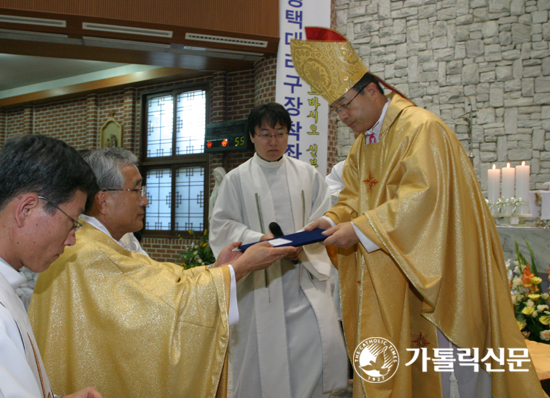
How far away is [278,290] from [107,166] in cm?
145

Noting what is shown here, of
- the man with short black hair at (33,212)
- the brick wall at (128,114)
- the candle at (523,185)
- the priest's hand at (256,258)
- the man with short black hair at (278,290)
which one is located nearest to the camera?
the man with short black hair at (33,212)

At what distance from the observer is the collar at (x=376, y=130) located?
A: 7.61 feet

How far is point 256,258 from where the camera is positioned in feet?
6.52

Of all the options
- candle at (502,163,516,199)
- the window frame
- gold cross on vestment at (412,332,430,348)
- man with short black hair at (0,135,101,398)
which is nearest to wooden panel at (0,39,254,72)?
the window frame

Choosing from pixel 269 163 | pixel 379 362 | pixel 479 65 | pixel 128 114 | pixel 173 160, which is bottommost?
pixel 379 362

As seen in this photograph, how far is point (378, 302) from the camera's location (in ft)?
6.90

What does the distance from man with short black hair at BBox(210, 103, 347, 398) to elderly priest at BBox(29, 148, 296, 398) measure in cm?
115

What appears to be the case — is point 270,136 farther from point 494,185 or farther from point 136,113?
point 136,113

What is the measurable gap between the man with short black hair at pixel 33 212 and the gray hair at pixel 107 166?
0.64 m

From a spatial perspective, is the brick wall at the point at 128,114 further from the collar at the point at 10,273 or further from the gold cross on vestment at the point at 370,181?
the collar at the point at 10,273

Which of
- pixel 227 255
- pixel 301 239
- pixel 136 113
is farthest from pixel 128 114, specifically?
pixel 301 239

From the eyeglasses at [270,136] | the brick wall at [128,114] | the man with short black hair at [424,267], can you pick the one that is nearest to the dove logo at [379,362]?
the man with short black hair at [424,267]

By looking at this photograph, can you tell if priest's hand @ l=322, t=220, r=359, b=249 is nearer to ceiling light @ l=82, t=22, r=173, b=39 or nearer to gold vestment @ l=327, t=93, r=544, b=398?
gold vestment @ l=327, t=93, r=544, b=398

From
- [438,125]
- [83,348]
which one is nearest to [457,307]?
[438,125]
